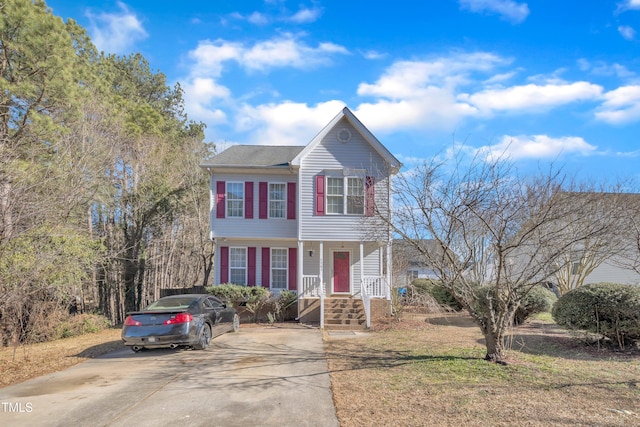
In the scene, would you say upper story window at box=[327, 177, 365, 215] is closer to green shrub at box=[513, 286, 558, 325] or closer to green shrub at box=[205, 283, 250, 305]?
green shrub at box=[205, 283, 250, 305]

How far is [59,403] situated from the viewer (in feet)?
19.3

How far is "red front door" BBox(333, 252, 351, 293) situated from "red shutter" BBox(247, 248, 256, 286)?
3.52 m

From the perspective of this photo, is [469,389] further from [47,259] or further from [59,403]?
[47,259]

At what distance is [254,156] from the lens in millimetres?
18609

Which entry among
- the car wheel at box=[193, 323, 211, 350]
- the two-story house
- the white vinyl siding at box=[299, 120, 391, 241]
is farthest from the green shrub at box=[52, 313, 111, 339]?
the white vinyl siding at box=[299, 120, 391, 241]

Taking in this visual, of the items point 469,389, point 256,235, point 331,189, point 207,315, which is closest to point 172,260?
point 256,235

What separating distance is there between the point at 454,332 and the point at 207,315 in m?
7.07

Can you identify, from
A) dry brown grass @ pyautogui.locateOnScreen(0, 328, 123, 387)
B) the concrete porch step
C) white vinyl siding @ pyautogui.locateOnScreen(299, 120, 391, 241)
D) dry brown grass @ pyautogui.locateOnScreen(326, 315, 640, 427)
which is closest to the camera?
dry brown grass @ pyautogui.locateOnScreen(326, 315, 640, 427)

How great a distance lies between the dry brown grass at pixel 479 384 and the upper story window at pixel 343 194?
7171 mm

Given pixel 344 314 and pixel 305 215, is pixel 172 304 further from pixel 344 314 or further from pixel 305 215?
pixel 305 215

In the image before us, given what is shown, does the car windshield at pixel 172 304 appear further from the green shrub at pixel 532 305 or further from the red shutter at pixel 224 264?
the green shrub at pixel 532 305

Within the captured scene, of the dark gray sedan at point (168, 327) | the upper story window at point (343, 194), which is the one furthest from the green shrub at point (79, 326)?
the upper story window at point (343, 194)

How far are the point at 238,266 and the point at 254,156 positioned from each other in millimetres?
5010

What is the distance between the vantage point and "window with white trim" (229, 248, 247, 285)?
17.8 meters
